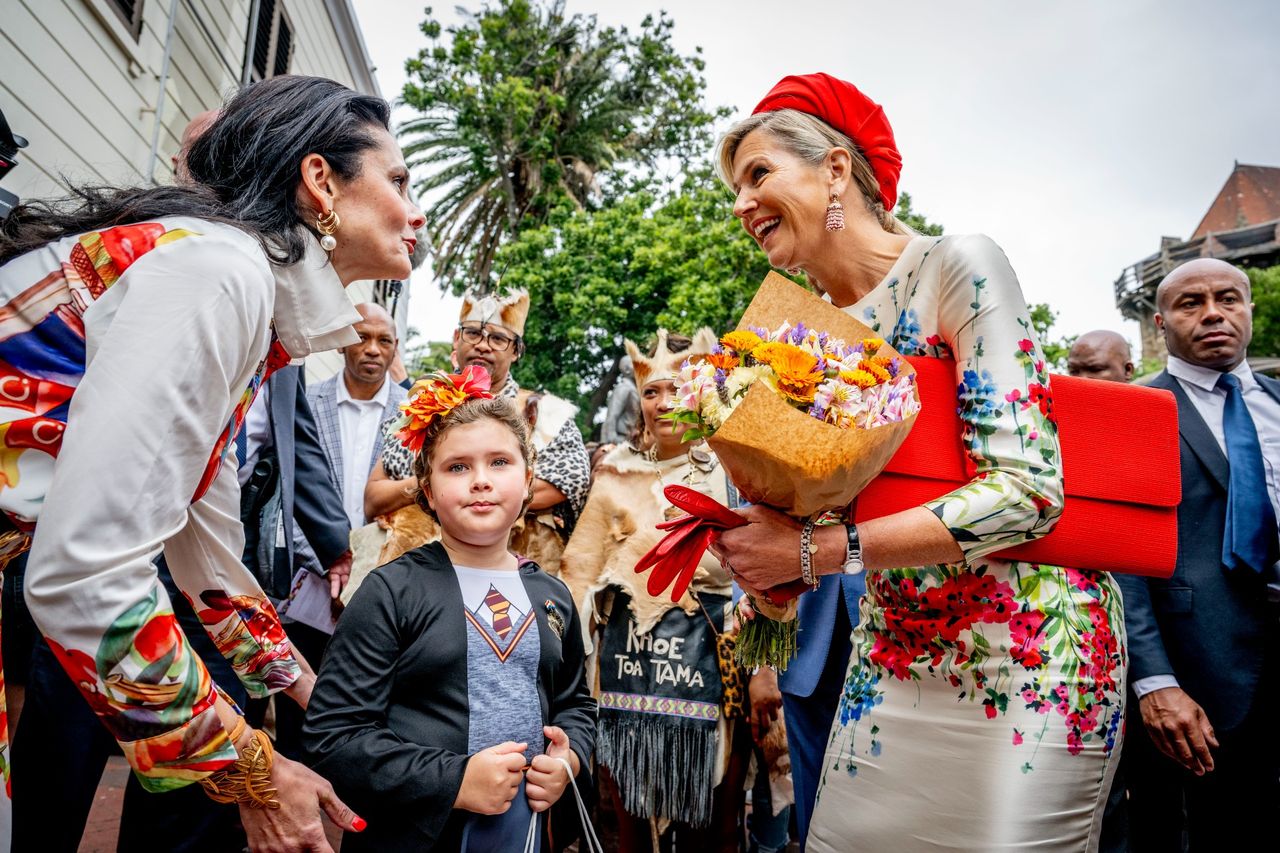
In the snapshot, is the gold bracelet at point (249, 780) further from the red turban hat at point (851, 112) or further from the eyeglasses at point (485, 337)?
the eyeglasses at point (485, 337)

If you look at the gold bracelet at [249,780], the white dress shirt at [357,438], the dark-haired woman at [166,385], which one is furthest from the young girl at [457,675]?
the white dress shirt at [357,438]

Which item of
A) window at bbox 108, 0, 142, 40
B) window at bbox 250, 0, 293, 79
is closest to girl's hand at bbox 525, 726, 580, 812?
window at bbox 108, 0, 142, 40

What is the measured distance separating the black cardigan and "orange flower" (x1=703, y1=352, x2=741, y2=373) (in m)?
1.14

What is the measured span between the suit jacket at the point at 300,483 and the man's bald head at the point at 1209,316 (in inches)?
155

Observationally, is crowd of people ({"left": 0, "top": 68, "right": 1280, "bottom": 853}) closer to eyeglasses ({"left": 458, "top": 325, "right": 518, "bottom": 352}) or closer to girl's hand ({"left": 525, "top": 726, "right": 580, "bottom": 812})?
girl's hand ({"left": 525, "top": 726, "right": 580, "bottom": 812})

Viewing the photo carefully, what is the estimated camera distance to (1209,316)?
367 cm

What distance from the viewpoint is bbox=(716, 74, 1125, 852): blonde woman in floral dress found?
1.66 meters

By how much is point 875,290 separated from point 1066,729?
1073mm

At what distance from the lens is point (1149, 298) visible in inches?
1692

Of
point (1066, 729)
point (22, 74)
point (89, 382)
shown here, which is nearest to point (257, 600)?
point (89, 382)

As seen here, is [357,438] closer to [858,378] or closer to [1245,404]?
[858,378]

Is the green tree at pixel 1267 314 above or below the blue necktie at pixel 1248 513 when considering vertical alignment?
above

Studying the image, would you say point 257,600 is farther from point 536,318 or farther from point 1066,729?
point 536,318

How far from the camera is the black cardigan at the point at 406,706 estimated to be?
2068mm
